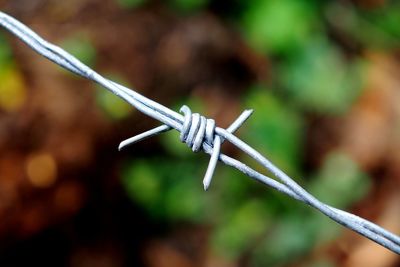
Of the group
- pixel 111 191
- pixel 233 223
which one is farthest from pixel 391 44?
pixel 111 191

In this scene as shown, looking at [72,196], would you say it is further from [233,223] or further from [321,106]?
[321,106]

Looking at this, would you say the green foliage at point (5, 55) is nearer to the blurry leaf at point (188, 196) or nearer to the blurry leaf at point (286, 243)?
the blurry leaf at point (188, 196)

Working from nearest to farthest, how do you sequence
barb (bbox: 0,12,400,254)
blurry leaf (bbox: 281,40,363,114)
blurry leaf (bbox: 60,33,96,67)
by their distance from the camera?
barb (bbox: 0,12,400,254), blurry leaf (bbox: 60,33,96,67), blurry leaf (bbox: 281,40,363,114)

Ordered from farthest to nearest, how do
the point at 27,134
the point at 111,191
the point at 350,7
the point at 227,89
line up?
the point at 350,7
the point at 227,89
the point at 111,191
the point at 27,134

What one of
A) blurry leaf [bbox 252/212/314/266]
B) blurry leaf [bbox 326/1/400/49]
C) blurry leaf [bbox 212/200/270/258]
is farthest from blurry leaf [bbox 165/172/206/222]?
blurry leaf [bbox 326/1/400/49]

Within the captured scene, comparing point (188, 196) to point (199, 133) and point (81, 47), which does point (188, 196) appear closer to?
point (81, 47)

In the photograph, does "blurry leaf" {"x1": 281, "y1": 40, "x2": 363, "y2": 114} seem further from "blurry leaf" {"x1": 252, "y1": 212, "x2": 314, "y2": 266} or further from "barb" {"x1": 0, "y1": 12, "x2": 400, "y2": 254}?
"barb" {"x1": 0, "y1": 12, "x2": 400, "y2": 254}

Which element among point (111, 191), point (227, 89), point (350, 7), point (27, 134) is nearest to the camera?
point (27, 134)
